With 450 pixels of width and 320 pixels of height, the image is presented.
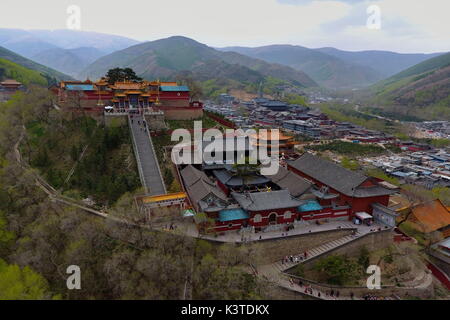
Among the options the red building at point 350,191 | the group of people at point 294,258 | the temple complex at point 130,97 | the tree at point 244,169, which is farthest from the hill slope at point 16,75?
the group of people at point 294,258

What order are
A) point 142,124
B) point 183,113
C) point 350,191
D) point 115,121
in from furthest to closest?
point 183,113, point 142,124, point 115,121, point 350,191

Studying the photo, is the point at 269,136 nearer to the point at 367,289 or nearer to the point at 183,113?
the point at 183,113

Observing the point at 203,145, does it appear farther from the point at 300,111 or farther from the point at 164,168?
the point at 300,111

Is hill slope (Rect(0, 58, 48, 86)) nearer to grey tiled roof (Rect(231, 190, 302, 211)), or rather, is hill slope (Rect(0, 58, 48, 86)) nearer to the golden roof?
the golden roof

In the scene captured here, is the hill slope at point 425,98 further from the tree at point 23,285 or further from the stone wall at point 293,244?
the tree at point 23,285

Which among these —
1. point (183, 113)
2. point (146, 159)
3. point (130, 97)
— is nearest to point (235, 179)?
point (146, 159)
